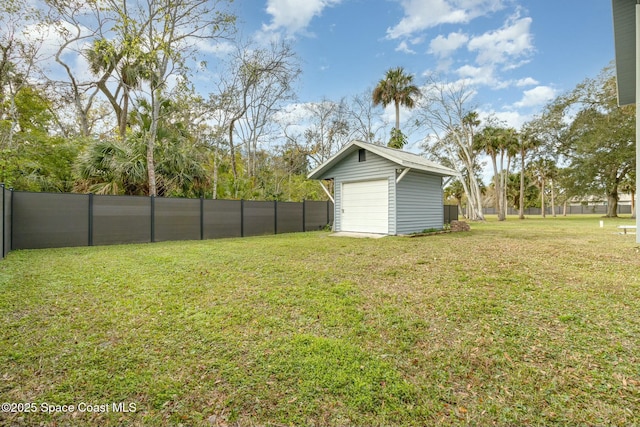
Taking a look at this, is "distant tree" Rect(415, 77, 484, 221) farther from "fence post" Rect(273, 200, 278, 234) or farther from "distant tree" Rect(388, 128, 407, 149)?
"fence post" Rect(273, 200, 278, 234)

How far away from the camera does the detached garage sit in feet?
31.3

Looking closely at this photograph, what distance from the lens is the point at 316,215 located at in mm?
13688

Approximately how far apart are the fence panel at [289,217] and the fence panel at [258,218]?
33 cm

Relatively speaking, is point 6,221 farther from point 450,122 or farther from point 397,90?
point 450,122

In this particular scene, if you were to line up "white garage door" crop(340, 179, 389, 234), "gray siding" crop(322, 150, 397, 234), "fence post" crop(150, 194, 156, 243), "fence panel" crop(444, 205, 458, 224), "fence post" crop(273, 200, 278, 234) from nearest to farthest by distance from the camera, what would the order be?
"fence post" crop(150, 194, 156, 243), "gray siding" crop(322, 150, 397, 234), "white garage door" crop(340, 179, 389, 234), "fence post" crop(273, 200, 278, 234), "fence panel" crop(444, 205, 458, 224)

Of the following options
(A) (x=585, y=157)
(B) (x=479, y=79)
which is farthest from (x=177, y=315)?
(A) (x=585, y=157)

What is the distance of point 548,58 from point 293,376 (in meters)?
16.3

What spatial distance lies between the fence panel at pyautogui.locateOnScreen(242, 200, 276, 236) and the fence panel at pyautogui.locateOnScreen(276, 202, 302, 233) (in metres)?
0.33

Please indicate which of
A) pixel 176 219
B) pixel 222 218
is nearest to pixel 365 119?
pixel 222 218

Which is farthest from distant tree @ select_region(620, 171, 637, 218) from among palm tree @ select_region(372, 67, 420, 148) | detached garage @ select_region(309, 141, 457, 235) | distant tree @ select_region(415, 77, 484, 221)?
detached garage @ select_region(309, 141, 457, 235)

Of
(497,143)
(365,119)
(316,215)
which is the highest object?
(365,119)

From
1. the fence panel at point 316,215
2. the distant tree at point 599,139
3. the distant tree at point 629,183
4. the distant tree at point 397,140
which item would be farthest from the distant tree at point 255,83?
the distant tree at point 629,183

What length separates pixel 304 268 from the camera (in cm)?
493

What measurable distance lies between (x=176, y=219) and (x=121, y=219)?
1.51 metres
